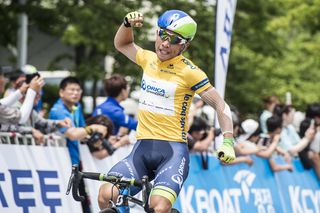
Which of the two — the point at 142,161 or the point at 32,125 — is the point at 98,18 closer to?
the point at 32,125

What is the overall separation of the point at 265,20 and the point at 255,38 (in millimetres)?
842

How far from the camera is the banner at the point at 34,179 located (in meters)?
9.85

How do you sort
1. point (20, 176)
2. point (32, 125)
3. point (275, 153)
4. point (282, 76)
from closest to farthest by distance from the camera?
point (20, 176), point (32, 125), point (275, 153), point (282, 76)

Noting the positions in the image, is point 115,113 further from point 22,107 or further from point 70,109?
point 22,107

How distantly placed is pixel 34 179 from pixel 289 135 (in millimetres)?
6777

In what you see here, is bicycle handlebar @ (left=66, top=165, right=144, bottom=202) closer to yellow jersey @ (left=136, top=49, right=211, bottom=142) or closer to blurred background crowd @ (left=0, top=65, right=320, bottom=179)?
yellow jersey @ (left=136, top=49, right=211, bottom=142)

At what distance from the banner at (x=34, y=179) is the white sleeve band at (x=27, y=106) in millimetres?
327

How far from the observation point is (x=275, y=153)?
15438 millimetres

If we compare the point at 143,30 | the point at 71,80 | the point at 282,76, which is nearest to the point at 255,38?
the point at 143,30

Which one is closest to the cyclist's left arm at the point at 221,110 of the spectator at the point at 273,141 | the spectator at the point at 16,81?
the spectator at the point at 16,81

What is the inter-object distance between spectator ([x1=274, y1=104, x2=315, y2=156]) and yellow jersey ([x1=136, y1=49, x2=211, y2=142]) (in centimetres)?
670

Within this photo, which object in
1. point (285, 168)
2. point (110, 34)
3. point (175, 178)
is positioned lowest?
point (175, 178)

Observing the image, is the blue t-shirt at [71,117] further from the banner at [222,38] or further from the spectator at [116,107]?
the banner at [222,38]

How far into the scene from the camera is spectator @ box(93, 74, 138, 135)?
38.9 ft
